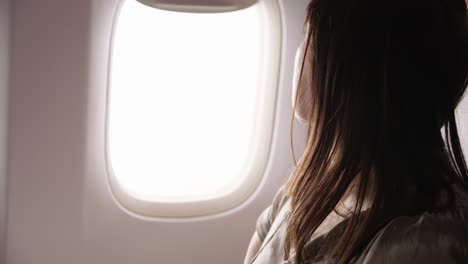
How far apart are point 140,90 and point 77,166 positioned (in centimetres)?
19

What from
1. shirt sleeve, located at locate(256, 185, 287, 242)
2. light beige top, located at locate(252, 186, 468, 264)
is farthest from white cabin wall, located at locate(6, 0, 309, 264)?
light beige top, located at locate(252, 186, 468, 264)

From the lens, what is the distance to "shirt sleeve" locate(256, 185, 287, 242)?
1245 mm

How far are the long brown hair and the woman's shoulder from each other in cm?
2

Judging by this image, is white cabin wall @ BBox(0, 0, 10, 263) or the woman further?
white cabin wall @ BBox(0, 0, 10, 263)

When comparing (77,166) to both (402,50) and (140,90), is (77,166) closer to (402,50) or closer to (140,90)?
(140,90)

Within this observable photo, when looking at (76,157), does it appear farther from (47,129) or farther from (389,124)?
(389,124)

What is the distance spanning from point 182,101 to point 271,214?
1.01ft

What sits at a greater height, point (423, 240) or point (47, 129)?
point (47, 129)

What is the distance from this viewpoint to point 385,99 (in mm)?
906

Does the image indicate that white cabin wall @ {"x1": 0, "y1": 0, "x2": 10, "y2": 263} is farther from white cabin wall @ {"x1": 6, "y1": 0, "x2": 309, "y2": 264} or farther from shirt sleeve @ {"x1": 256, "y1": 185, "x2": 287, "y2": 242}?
shirt sleeve @ {"x1": 256, "y1": 185, "x2": 287, "y2": 242}

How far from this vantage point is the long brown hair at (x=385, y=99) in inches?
35.2

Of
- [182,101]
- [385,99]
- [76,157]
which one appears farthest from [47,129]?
[385,99]

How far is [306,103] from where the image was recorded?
102 centimetres

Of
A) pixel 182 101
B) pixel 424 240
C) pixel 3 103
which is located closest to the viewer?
pixel 424 240
